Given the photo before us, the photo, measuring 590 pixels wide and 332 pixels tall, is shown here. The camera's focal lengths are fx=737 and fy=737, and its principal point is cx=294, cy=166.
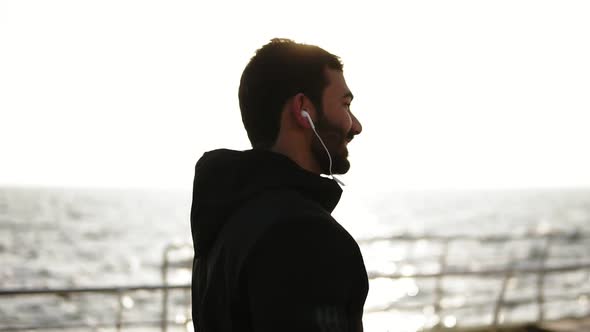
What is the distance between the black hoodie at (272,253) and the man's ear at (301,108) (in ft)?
0.31

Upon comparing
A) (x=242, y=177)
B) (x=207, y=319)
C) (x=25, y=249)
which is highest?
(x=25, y=249)

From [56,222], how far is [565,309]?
221 feet

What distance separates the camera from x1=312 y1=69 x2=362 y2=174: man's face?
5.82ft

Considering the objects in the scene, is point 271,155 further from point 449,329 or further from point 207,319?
point 449,329

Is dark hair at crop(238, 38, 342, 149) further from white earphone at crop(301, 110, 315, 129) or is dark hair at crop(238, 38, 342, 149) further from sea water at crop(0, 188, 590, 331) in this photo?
sea water at crop(0, 188, 590, 331)

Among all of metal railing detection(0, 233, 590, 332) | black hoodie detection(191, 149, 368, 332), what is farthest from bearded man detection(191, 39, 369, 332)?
metal railing detection(0, 233, 590, 332)

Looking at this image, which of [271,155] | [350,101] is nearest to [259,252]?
[271,155]

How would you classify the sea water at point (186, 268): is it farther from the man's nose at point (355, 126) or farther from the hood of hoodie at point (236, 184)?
the man's nose at point (355, 126)

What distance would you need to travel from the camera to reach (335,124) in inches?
70.6

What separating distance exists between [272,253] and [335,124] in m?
0.48

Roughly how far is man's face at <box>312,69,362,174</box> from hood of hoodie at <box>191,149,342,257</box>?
0.34 ft

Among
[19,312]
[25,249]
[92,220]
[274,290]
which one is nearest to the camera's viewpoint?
[274,290]

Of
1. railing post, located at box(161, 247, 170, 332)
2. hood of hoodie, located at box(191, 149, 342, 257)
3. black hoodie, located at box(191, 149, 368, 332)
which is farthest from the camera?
railing post, located at box(161, 247, 170, 332)

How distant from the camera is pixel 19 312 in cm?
2608
